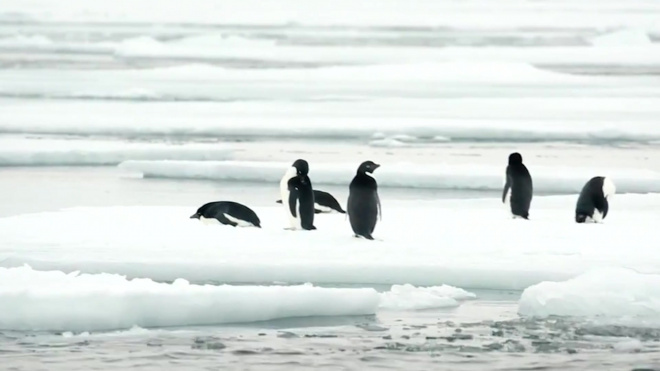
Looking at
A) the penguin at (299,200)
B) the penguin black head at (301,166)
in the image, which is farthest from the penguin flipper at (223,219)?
the penguin black head at (301,166)

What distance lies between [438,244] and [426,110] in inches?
425

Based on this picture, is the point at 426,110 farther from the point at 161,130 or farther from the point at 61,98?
the point at 61,98

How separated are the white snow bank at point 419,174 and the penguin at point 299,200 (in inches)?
138

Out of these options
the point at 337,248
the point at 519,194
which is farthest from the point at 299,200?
the point at 519,194

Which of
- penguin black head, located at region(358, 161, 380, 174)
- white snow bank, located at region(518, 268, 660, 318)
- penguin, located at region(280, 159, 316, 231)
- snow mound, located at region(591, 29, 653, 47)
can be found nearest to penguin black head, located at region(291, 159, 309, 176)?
penguin, located at region(280, 159, 316, 231)

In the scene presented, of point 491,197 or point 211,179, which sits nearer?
point 491,197

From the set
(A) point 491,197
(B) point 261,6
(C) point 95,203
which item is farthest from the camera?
(B) point 261,6

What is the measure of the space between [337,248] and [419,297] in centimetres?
108

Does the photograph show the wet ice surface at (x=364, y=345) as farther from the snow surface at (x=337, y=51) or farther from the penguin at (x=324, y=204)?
the snow surface at (x=337, y=51)

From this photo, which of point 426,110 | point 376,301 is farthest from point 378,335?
point 426,110

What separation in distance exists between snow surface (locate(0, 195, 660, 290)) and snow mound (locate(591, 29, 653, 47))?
22625 mm

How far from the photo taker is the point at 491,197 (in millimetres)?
10383

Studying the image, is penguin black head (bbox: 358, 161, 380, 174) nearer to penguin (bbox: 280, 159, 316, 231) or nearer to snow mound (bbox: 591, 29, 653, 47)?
penguin (bbox: 280, 159, 316, 231)

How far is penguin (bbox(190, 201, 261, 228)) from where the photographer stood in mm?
7609
